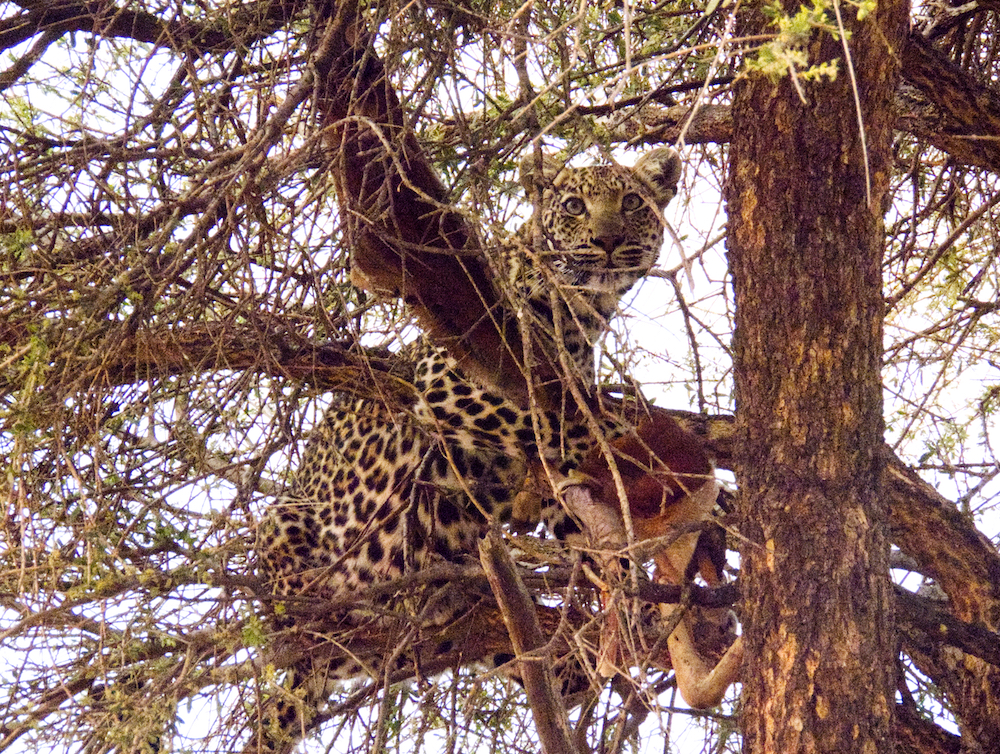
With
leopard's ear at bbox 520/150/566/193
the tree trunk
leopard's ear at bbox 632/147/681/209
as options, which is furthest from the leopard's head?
the tree trunk

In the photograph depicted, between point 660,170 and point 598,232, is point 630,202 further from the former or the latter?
point 598,232

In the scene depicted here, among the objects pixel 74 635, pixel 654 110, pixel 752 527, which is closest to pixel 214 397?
pixel 74 635

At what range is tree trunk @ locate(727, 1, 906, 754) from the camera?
2.88 meters

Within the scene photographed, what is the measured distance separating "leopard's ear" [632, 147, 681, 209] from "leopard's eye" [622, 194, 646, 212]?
3.2 inches

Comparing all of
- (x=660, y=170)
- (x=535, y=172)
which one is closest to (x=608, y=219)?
(x=660, y=170)

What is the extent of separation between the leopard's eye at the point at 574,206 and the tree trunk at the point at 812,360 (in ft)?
7.10

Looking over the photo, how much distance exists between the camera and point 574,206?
5.25 m

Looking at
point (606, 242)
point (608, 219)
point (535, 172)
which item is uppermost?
point (608, 219)

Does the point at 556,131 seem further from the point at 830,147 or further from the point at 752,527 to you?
the point at 752,527

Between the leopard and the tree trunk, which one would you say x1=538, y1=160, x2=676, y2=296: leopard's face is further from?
the tree trunk

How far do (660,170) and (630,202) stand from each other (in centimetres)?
20

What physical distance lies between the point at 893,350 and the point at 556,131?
1.66m

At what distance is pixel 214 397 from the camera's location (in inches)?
139

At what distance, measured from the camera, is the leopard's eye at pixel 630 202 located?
523 cm
